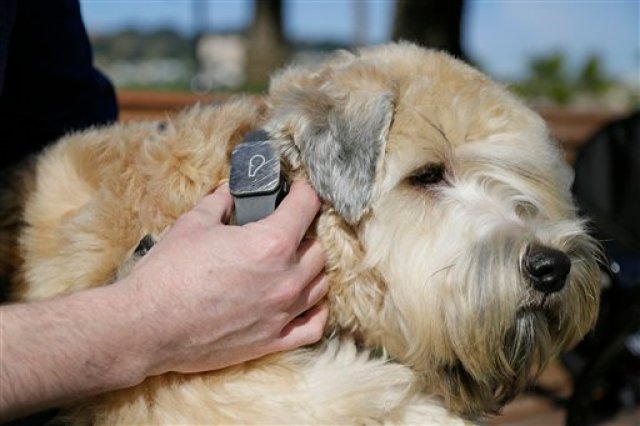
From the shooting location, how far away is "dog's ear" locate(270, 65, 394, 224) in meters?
1.91

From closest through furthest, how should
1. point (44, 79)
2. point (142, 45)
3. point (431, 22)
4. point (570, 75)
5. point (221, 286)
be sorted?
point (221, 286) < point (44, 79) < point (431, 22) < point (142, 45) < point (570, 75)

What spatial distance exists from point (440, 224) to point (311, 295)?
36 cm

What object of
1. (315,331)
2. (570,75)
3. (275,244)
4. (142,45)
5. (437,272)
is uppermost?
(275,244)

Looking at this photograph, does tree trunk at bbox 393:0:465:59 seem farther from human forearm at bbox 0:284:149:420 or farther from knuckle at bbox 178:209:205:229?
human forearm at bbox 0:284:149:420

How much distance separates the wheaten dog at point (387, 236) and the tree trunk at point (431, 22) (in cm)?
310

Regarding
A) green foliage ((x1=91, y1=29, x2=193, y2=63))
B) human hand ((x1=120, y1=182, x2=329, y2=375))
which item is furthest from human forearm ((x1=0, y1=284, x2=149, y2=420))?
green foliage ((x1=91, y1=29, x2=193, y2=63))

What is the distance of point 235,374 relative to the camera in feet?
6.10

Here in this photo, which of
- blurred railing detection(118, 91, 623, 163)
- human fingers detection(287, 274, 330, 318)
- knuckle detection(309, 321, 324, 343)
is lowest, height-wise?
blurred railing detection(118, 91, 623, 163)

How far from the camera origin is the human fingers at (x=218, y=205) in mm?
1838

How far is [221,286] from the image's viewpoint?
1.73m

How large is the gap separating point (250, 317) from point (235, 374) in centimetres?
16

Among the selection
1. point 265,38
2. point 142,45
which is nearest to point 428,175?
point 265,38

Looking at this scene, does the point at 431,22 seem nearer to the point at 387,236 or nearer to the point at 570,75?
the point at 387,236

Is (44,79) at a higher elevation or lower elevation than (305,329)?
higher
